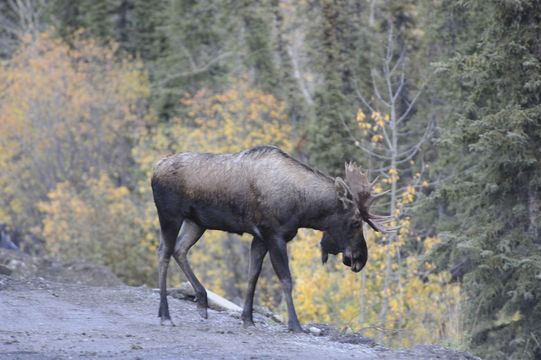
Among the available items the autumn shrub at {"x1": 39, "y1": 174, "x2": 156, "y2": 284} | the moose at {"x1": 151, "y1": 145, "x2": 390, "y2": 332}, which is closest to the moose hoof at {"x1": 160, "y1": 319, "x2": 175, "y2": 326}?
the moose at {"x1": 151, "y1": 145, "x2": 390, "y2": 332}

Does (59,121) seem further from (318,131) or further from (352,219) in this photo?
(352,219)

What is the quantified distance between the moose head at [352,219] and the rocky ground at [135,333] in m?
0.94

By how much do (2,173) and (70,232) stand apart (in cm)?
697

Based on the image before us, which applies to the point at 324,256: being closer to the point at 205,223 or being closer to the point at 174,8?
the point at 205,223

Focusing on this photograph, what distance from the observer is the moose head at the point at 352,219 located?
12742 millimetres

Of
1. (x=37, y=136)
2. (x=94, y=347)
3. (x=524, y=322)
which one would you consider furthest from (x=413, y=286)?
(x=37, y=136)

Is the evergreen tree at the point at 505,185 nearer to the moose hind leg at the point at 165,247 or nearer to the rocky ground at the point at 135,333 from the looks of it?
the rocky ground at the point at 135,333

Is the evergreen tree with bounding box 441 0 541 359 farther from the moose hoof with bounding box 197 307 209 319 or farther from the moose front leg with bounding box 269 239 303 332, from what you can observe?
the moose hoof with bounding box 197 307 209 319

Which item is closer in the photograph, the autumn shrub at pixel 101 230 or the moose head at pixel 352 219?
the moose head at pixel 352 219

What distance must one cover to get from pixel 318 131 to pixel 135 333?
22725 millimetres

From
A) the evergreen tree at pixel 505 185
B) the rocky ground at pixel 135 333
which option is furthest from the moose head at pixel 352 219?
the evergreen tree at pixel 505 185

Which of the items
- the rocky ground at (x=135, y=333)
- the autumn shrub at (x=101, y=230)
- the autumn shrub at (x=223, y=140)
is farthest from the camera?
the autumn shrub at (x=223, y=140)

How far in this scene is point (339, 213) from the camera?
42.1 ft

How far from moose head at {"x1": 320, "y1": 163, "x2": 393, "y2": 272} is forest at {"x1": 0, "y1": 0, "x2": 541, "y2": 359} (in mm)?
1267
